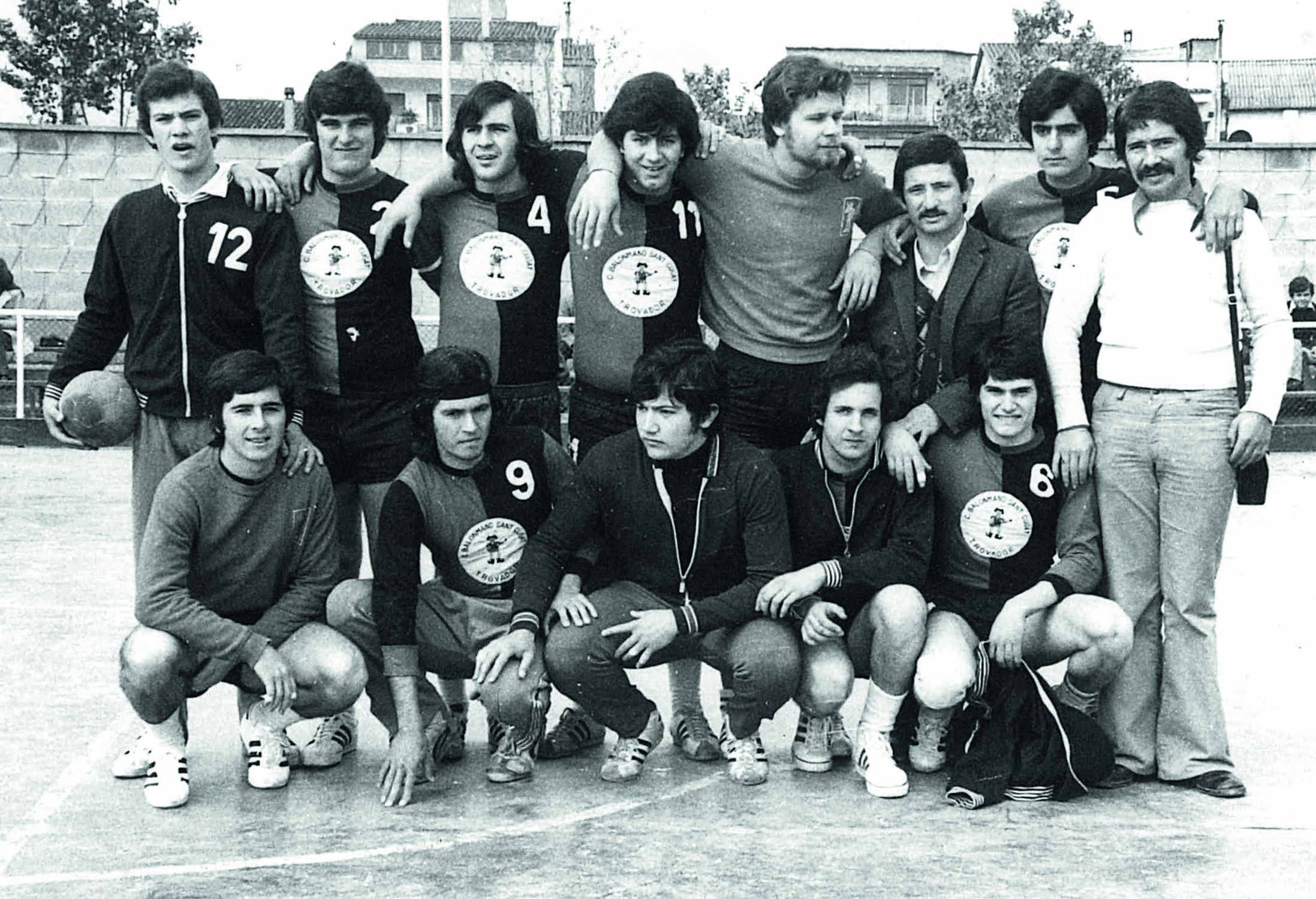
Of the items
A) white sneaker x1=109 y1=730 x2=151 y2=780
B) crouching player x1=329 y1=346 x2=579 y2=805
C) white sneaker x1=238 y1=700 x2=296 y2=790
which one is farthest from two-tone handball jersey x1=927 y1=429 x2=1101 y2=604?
white sneaker x1=109 y1=730 x2=151 y2=780

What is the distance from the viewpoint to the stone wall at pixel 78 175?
778 inches

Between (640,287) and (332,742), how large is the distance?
173 centimetres

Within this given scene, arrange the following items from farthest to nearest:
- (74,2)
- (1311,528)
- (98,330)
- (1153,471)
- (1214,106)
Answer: (1214,106)
(74,2)
(1311,528)
(98,330)
(1153,471)

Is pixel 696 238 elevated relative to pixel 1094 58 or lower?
lower

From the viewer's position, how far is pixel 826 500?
5.08 metres

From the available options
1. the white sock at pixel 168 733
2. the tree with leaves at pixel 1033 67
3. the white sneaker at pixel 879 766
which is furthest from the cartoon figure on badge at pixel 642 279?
the tree with leaves at pixel 1033 67

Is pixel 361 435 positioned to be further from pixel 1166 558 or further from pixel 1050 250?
pixel 1166 558

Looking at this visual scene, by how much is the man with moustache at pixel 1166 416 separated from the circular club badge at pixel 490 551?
5.55 ft

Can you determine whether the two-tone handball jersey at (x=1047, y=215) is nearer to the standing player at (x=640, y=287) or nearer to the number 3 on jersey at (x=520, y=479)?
the standing player at (x=640, y=287)

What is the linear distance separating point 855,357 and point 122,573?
4965mm

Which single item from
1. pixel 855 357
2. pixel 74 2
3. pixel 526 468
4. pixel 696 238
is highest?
pixel 74 2

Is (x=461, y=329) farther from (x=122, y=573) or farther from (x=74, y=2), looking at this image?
(x=74, y=2)

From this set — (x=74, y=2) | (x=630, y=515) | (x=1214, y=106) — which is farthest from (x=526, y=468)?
(x=1214, y=106)

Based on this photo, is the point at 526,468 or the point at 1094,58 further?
the point at 1094,58
